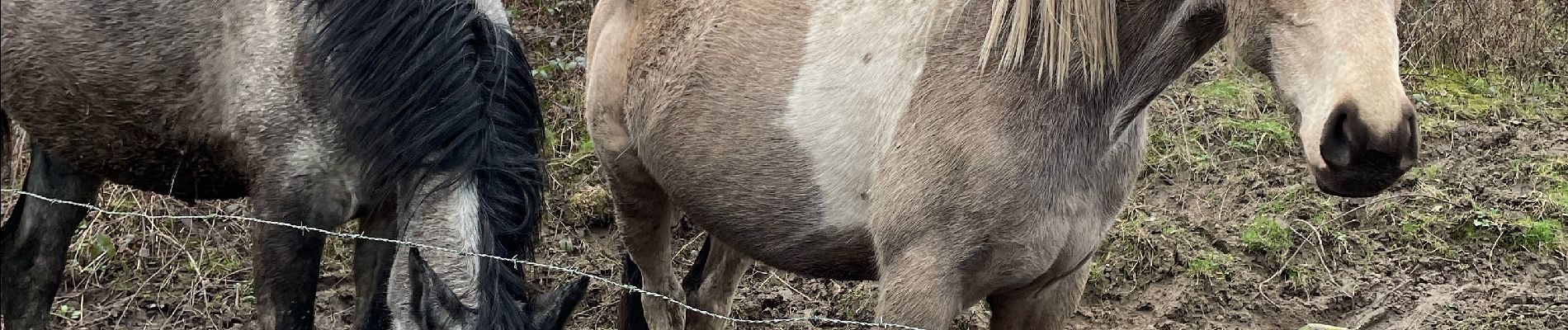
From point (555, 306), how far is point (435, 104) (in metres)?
0.67

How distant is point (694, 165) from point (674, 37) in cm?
36

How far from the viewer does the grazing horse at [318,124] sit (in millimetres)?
2879

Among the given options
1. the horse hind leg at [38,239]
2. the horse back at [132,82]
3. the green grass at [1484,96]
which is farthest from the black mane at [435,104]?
the green grass at [1484,96]

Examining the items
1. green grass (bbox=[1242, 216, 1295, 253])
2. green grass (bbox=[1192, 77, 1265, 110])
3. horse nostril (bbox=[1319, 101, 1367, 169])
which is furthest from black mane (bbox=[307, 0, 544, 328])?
green grass (bbox=[1192, 77, 1265, 110])

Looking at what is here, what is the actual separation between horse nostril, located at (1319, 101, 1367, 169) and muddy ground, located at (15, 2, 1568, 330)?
2503mm

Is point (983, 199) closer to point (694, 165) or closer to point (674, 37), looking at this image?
point (694, 165)

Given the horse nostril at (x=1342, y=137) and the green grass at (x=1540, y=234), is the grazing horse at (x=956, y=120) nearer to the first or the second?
the horse nostril at (x=1342, y=137)

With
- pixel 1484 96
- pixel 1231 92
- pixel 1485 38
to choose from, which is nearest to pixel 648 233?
pixel 1231 92

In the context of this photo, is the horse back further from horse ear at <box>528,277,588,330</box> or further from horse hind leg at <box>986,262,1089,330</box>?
horse hind leg at <box>986,262,1089,330</box>

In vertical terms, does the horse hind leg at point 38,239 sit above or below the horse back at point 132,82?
below

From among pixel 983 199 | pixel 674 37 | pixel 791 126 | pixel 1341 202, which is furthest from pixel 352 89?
pixel 1341 202

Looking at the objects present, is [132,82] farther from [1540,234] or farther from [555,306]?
[1540,234]

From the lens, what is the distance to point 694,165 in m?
3.25

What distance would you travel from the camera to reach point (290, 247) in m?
3.21
